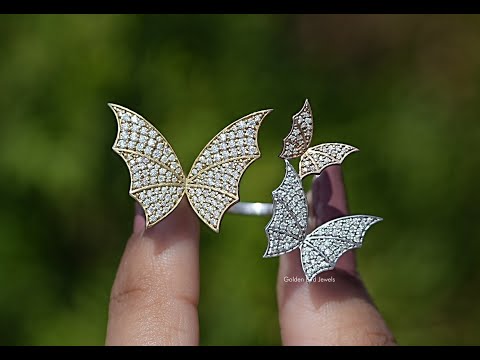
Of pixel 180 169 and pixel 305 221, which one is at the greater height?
pixel 180 169

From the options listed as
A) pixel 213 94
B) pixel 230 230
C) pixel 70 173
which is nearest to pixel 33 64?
pixel 70 173

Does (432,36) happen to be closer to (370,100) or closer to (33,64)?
(370,100)

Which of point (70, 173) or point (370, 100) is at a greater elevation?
point (370, 100)

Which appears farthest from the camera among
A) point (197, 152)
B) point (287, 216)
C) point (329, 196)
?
point (197, 152)

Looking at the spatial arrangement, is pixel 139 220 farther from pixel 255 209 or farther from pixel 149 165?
pixel 255 209

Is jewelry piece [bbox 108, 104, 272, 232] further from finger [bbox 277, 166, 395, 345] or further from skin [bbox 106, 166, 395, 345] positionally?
finger [bbox 277, 166, 395, 345]

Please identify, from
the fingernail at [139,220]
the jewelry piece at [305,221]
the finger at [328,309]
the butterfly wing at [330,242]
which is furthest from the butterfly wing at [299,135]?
the fingernail at [139,220]

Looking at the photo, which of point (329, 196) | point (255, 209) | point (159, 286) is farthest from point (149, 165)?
point (329, 196)
